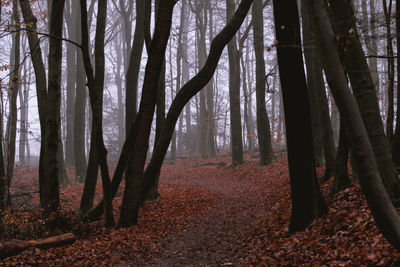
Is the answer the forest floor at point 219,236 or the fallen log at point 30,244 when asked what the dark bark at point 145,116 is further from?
the fallen log at point 30,244

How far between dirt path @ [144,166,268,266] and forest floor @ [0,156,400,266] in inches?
0.7

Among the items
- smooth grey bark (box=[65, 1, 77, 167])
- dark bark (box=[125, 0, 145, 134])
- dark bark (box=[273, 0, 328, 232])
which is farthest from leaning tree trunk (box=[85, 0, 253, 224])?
smooth grey bark (box=[65, 1, 77, 167])

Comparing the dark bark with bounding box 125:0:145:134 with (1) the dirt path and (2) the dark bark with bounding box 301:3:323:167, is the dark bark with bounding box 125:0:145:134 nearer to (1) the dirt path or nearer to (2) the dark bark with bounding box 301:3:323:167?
(1) the dirt path

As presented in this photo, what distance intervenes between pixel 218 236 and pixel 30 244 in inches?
153

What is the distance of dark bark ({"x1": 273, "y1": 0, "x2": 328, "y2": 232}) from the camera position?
240 inches

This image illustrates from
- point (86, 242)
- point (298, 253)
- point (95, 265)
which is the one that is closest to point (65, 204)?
point (86, 242)

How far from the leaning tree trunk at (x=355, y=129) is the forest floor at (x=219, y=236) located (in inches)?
19.6

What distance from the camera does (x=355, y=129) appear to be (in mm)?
3617

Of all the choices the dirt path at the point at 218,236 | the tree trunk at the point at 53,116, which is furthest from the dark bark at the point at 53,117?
the dirt path at the point at 218,236

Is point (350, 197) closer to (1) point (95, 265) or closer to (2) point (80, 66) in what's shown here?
(1) point (95, 265)

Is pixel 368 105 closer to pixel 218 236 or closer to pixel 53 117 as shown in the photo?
pixel 218 236

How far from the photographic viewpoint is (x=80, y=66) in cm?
1994

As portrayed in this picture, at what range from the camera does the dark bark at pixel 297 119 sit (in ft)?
20.0

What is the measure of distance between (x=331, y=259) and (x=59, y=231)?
6.25 meters
